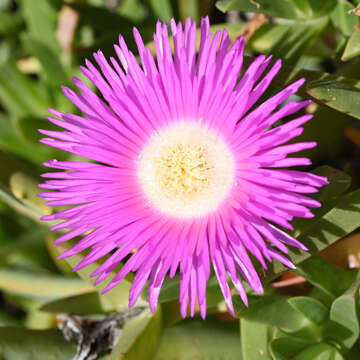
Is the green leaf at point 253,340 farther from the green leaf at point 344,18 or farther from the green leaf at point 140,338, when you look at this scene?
the green leaf at point 344,18

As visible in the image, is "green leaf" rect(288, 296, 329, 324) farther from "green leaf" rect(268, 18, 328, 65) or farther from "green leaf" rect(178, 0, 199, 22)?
"green leaf" rect(178, 0, 199, 22)

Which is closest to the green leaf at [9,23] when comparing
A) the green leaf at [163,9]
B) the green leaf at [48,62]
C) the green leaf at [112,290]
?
the green leaf at [48,62]

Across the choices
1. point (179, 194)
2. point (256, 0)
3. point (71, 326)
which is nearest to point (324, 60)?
point (256, 0)

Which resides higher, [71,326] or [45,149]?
[45,149]

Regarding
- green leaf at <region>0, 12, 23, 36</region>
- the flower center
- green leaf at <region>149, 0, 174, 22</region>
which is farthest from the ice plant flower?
green leaf at <region>0, 12, 23, 36</region>

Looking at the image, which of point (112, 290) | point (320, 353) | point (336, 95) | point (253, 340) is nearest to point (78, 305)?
point (112, 290)

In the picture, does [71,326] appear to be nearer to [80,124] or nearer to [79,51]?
[80,124]
